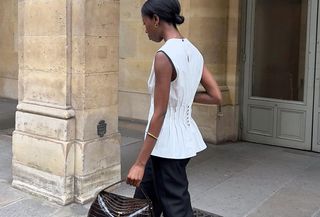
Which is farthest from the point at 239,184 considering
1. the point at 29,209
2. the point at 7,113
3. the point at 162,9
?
the point at 7,113

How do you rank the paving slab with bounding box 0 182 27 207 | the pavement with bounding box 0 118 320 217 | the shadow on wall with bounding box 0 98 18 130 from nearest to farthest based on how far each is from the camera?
1. the pavement with bounding box 0 118 320 217
2. the paving slab with bounding box 0 182 27 207
3. the shadow on wall with bounding box 0 98 18 130

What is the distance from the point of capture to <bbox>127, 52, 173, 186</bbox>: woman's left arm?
9.39ft

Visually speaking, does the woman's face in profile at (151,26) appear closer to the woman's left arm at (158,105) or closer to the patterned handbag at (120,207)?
the woman's left arm at (158,105)

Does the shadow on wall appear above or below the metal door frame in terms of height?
below

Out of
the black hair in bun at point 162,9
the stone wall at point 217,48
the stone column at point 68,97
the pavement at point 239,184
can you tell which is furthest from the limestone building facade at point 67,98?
the stone wall at point 217,48

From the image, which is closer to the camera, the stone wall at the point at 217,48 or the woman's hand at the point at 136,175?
the woman's hand at the point at 136,175

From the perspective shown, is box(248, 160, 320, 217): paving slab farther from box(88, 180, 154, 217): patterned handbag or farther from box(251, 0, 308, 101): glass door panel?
box(88, 180, 154, 217): patterned handbag

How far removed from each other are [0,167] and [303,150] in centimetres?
402

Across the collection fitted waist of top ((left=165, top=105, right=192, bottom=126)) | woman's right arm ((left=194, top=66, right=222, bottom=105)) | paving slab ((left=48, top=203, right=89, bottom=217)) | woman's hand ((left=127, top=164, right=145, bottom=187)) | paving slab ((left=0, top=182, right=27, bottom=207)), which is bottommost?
paving slab ((left=48, top=203, right=89, bottom=217))

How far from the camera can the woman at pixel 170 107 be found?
2.91 meters

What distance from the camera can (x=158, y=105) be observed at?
291 centimetres

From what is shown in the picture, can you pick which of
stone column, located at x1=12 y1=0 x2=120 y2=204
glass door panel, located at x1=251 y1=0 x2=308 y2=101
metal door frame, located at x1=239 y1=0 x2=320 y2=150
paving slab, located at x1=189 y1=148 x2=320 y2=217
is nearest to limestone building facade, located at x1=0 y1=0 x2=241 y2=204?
stone column, located at x1=12 y1=0 x2=120 y2=204

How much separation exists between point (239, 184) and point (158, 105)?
9.38 feet

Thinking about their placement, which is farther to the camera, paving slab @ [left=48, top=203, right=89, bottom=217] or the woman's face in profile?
paving slab @ [left=48, top=203, right=89, bottom=217]
